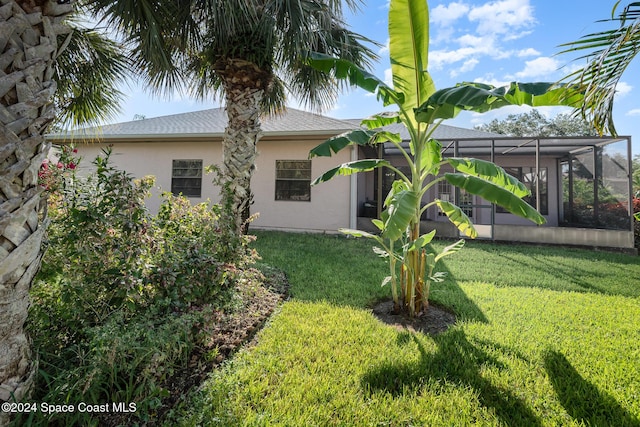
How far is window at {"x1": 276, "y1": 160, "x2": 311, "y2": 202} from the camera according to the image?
11438 millimetres

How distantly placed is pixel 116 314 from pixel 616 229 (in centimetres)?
1402

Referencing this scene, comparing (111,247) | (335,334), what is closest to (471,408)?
(335,334)

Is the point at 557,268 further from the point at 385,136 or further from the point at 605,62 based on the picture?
the point at 605,62

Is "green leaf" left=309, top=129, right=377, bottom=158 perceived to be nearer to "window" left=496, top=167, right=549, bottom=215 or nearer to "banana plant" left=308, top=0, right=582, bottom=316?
"banana plant" left=308, top=0, right=582, bottom=316

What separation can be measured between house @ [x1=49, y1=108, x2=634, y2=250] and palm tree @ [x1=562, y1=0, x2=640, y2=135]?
25.9 ft

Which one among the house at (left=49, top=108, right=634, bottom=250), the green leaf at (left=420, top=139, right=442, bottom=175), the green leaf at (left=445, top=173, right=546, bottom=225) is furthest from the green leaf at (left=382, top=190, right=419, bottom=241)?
the house at (left=49, top=108, right=634, bottom=250)

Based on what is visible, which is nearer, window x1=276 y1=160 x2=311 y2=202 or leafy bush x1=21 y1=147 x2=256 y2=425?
leafy bush x1=21 y1=147 x2=256 y2=425

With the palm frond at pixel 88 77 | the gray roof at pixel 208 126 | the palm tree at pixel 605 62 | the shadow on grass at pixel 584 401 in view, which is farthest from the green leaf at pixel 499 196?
the gray roof at pixel 208 126

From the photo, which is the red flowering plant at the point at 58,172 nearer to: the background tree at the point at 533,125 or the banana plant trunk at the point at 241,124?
the banana plant trunk at the point at 241,124

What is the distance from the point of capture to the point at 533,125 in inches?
1420

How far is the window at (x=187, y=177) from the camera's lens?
40.1 feet

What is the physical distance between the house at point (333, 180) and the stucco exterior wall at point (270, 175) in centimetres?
4

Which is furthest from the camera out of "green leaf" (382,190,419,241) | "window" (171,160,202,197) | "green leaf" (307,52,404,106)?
"window" (171,160,202,197)

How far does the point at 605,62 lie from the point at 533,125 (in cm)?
4251
